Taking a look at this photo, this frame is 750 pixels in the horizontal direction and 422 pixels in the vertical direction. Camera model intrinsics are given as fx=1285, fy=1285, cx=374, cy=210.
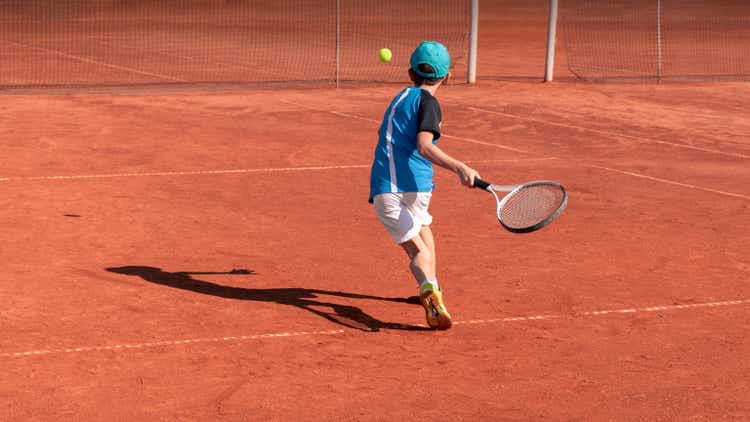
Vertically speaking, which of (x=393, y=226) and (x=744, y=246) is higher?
(x=393, y=226)

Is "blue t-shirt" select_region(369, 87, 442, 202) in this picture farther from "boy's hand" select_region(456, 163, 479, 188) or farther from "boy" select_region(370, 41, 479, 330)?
"boy's hand" select_region(456, 163, 479, 188)

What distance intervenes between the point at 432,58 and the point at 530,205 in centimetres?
112

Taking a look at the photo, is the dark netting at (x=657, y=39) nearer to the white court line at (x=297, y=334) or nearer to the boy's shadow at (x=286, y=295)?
the white court line at (x=297, y=334)

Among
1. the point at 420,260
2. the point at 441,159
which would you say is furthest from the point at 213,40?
the point at 441,159

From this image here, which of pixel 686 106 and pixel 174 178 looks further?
pixel 686 106

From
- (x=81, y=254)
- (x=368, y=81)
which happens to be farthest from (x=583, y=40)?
(x=81, y=254)

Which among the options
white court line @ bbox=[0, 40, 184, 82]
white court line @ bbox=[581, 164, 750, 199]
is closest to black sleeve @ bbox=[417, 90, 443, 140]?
white court line @ bbox=[581, 164, 750, 199]

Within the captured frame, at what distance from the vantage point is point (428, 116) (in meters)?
8.08

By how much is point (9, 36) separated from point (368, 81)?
13.5 meters

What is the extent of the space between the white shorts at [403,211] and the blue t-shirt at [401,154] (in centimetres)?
4

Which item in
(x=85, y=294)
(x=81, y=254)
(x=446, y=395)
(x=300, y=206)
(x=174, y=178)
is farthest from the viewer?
(x=174, y=178)

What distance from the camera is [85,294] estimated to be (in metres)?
9.08

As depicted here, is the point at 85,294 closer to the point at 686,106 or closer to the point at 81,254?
the point at 81,254

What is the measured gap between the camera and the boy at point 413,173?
8.20m
